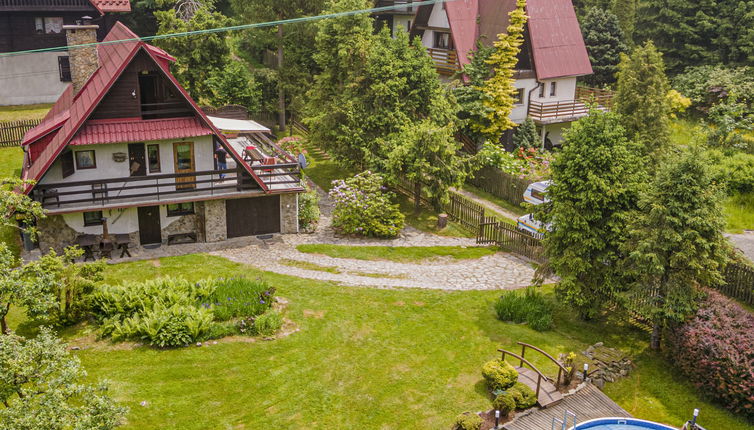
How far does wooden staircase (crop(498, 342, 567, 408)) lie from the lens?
19.9 m

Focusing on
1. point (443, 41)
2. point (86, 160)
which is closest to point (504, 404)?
point (86, 160)

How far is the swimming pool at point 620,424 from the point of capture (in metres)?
19.0

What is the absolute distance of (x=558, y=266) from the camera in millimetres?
24750

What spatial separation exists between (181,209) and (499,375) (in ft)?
58.8

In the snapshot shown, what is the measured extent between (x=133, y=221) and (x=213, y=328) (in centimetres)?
1000

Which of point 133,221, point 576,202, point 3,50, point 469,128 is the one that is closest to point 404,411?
point 576,202

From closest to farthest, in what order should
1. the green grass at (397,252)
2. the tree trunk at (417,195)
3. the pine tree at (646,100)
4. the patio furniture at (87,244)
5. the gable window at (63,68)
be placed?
the patio furniture at (87,244) → the green grass at (397,252) → the tree trunk at (417,195) → the pine tree at (646,100) → the gable window at (63,68)

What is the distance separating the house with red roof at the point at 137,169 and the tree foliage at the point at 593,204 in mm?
13643

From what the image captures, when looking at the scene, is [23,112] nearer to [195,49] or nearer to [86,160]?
[195,49]

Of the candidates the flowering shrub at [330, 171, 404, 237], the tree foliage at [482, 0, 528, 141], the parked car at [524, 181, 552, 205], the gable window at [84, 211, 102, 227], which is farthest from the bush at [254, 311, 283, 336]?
the tree foliage at [482, 0, 528, 141]

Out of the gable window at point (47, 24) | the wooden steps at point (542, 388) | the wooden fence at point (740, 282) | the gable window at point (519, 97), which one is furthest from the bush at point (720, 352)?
the gable window at point (47, 24)

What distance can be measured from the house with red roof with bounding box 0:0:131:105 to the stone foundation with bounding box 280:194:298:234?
26.0 m

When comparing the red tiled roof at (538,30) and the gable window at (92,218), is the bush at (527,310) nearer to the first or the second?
the gable window at (92,218)

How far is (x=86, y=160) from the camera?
2964 centimetres
